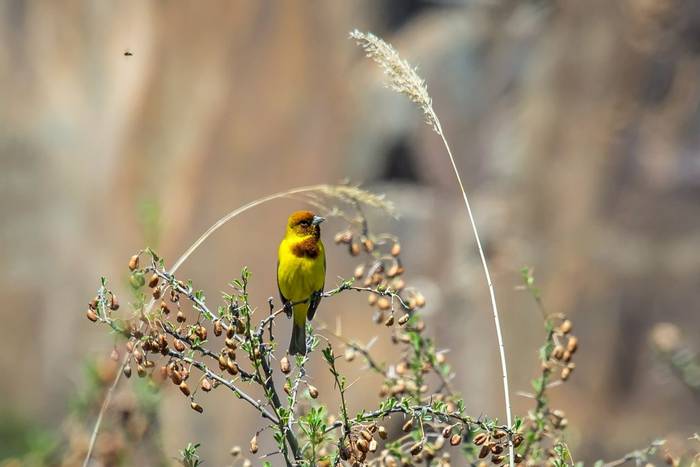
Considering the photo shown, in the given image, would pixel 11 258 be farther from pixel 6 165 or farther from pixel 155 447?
pixel 155 447

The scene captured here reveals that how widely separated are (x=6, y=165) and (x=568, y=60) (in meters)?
5.15

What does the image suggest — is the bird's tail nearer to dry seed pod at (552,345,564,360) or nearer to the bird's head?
the bird's head

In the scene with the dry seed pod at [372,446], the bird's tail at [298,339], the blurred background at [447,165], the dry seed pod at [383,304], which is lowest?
the dry seed pod at [372,446]

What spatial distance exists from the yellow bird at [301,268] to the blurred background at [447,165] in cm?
349

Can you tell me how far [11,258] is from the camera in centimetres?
1057

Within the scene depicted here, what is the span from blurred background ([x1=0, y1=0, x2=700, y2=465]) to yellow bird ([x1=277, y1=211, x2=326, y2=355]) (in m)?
3.49

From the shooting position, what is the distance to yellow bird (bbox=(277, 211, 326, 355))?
3.82 m

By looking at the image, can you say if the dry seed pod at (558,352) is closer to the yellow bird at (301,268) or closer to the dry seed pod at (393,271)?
the dry seed pod at (393,271)

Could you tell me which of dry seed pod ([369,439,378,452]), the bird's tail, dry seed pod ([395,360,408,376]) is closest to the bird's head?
the bird's tail

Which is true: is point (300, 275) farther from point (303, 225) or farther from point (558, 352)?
point (558, 352)

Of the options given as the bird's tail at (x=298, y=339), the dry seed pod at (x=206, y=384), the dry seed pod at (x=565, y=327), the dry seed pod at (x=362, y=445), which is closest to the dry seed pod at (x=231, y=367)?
the dry seed pod at (x=206, y=384)

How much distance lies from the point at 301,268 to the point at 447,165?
15.8 ft

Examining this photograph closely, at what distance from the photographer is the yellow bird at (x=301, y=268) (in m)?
3.82

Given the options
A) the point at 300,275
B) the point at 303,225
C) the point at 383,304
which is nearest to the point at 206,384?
the point at 383,304
